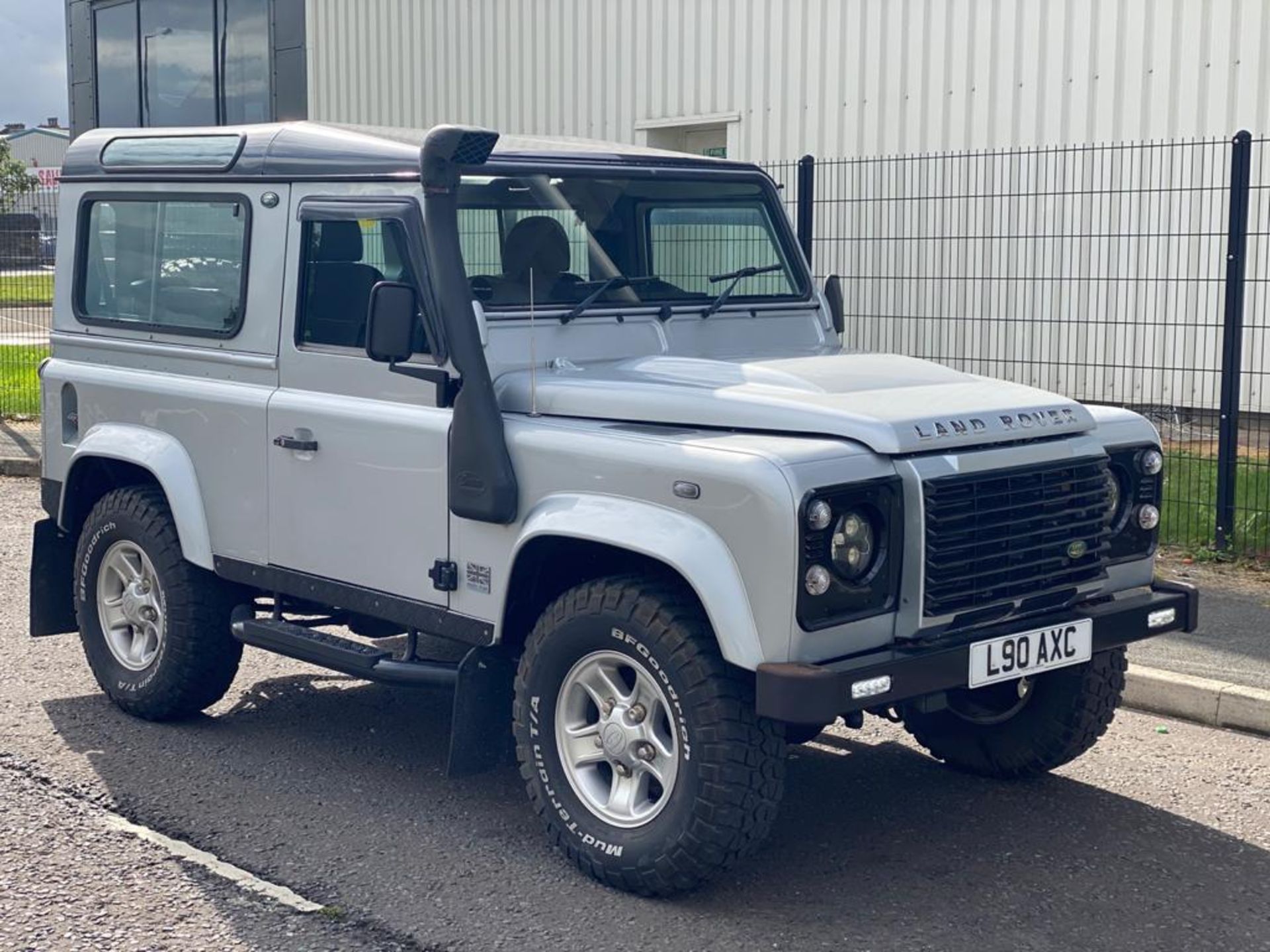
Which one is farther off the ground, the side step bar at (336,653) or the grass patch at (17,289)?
the grass patch at (17,289)

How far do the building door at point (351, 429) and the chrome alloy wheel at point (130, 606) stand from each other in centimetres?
75

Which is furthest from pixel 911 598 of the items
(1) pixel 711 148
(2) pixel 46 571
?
(1) pixel 711 148

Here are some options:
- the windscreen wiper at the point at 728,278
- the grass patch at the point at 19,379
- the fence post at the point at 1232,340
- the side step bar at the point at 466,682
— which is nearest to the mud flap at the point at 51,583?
the side step bar at the point at 466,682

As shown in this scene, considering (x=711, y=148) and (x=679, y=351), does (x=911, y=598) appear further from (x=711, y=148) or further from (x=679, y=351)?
(x=711, y=148)

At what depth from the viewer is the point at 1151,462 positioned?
5262mm

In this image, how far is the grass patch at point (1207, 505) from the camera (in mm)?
8852

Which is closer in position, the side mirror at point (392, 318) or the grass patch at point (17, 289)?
the side mirror at point (392, 318)

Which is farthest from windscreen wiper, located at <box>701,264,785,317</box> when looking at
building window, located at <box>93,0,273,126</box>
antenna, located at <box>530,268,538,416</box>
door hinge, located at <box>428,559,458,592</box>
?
building window, located at <box>93,0,273,126</box>

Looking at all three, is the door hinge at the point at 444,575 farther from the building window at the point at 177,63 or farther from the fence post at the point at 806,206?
the building window at the point at 177,63

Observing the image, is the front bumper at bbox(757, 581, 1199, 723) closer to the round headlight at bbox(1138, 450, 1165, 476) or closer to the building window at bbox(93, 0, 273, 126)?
the round headlight at bbox(1138, 450, 1165, 476)

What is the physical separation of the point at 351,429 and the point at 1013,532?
210 centimetres

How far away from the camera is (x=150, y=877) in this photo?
4770 millimetres

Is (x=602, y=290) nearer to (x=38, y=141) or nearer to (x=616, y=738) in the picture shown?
(x=616, y=738)

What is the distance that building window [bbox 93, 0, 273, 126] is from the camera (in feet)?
69.3
